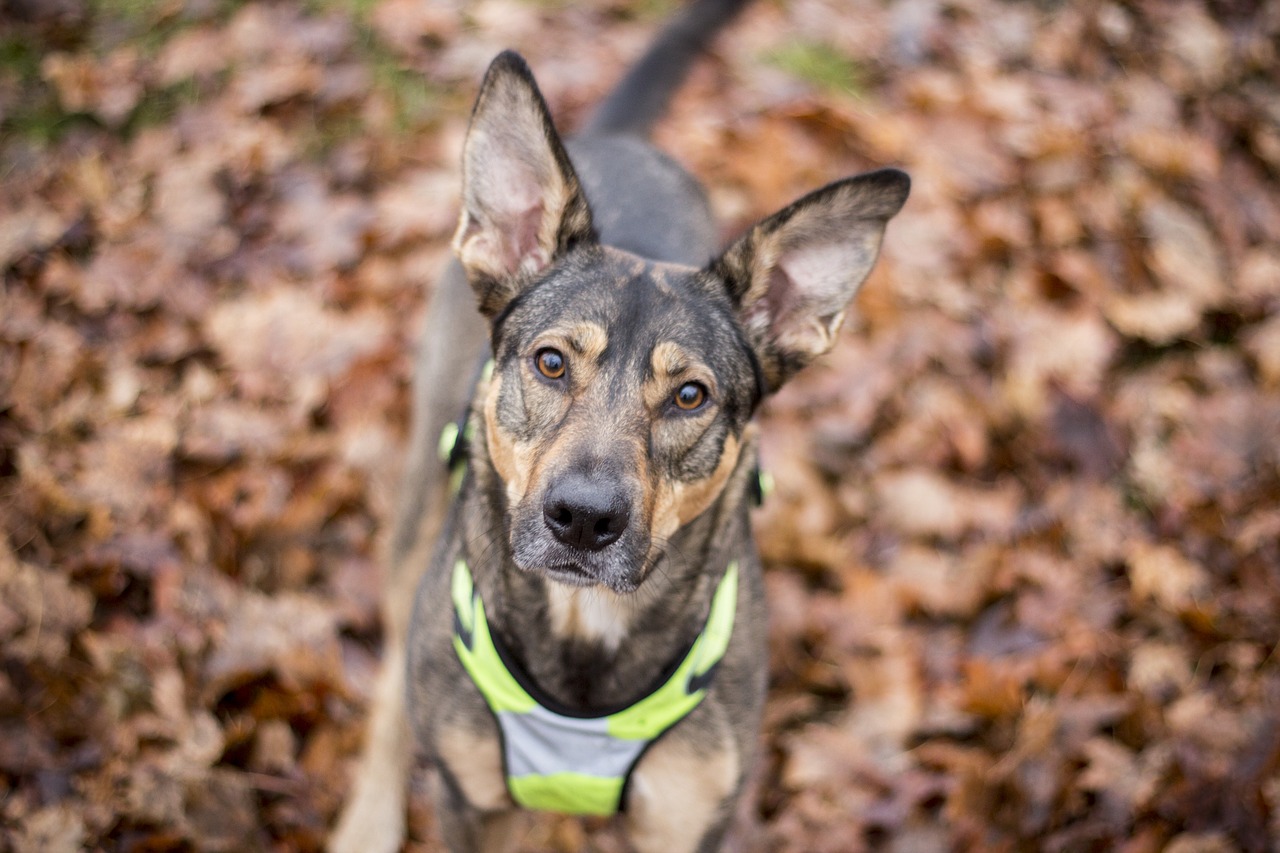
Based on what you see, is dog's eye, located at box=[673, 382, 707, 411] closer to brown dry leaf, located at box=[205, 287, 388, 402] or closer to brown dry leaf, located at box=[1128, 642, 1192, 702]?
brown dry leaf, located at box=[1128, 642, 1192, 702]

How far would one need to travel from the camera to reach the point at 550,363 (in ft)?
9.91

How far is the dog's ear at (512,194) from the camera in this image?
9.71 feet

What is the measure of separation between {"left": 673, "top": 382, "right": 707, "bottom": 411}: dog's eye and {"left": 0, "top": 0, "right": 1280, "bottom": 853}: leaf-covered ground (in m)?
1.94

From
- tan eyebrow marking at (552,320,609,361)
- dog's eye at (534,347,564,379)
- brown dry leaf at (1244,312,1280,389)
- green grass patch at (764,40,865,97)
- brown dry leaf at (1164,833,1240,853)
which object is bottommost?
brown dry leaf at (1164,833,1240,853)

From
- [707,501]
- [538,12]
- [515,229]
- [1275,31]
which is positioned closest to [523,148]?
[515,229]

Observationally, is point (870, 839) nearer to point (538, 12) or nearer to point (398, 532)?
point (398, 532)

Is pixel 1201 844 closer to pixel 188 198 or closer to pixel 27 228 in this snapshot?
pixel 188 198

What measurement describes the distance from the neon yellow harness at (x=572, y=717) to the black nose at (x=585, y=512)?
0.62 meters

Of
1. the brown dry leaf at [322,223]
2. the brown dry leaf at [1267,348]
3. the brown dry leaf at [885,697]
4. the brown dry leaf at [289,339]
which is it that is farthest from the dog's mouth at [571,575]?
the brown dry leaf at [1267,348]

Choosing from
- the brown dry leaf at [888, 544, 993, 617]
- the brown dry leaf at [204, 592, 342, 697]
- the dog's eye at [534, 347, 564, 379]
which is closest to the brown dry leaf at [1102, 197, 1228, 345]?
the brown dry leaf at [888, 544, 993, 617]

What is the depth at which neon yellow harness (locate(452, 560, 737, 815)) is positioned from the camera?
10.1ft

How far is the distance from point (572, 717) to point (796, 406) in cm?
265

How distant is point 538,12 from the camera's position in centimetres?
704

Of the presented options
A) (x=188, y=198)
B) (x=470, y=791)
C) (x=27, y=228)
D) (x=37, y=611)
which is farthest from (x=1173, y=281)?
(x=27, y=228)
